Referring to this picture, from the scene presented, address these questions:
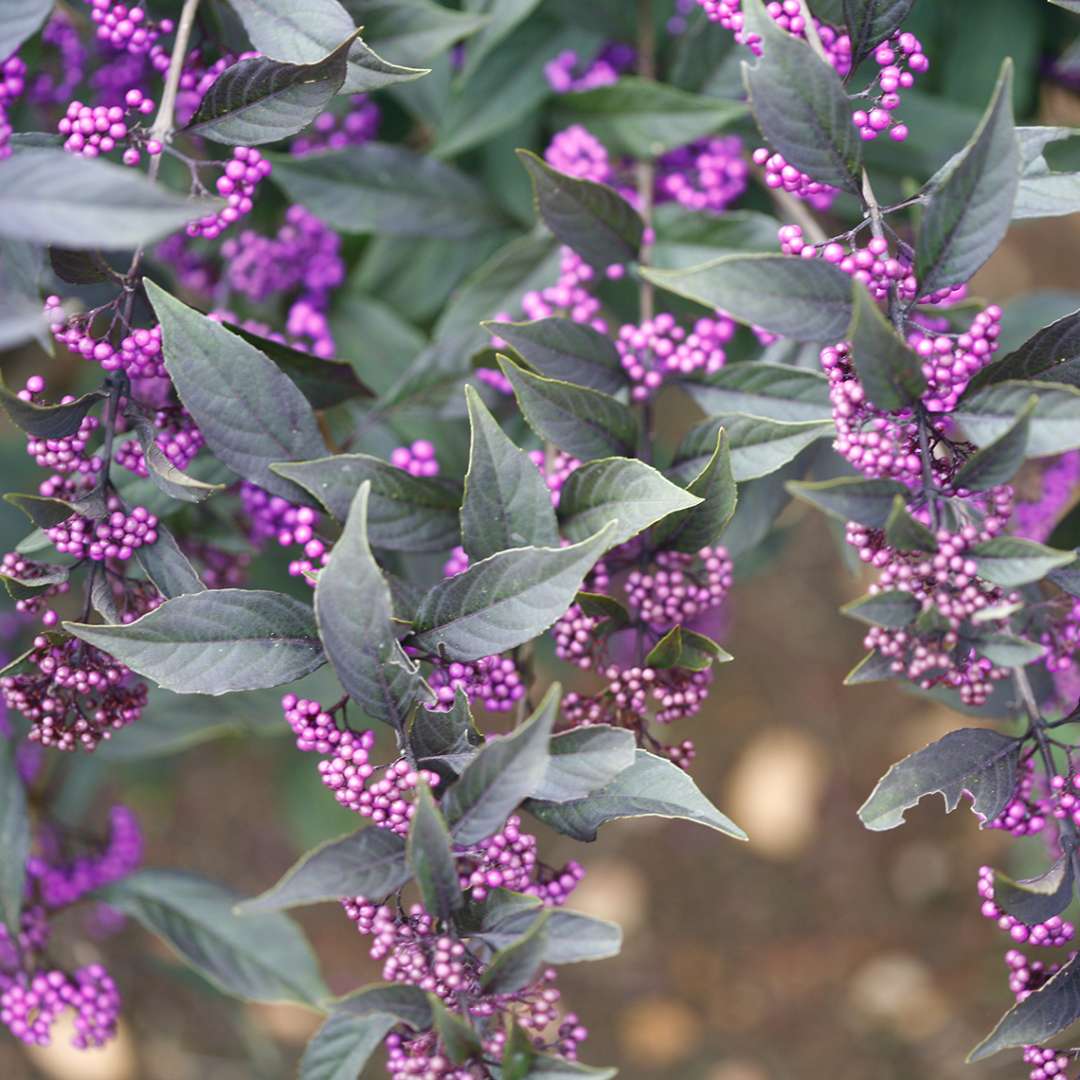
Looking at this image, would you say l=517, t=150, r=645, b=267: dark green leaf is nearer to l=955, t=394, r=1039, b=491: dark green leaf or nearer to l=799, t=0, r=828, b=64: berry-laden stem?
l=799, t=0, r=828, b=64: berry-laden stem

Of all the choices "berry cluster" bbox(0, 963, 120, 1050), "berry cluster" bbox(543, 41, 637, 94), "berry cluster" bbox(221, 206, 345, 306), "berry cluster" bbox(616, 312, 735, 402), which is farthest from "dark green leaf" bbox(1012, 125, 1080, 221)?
"berry cluster" bbox(0, 963, 120, 1050)

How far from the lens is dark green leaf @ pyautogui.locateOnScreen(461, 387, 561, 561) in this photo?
0.92 meters

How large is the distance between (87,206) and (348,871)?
0.48m

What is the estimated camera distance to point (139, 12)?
1033 millimetres

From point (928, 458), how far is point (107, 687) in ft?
2.34

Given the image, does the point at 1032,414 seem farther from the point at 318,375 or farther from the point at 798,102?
the point at 318,375

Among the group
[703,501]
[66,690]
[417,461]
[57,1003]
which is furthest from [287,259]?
[57,1003]

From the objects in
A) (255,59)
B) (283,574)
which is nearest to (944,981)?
(283,574)

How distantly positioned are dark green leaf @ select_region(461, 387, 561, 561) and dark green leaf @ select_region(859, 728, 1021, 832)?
33 centimetres

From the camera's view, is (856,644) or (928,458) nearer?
(928,458)

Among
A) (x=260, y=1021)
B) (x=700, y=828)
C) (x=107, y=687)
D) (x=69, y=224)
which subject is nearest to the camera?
(x=69, y=224)

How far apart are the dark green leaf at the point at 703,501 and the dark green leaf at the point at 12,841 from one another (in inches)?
32.8

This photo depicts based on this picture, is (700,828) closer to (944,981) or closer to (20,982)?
(944,981)

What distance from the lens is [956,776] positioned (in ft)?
2.95
